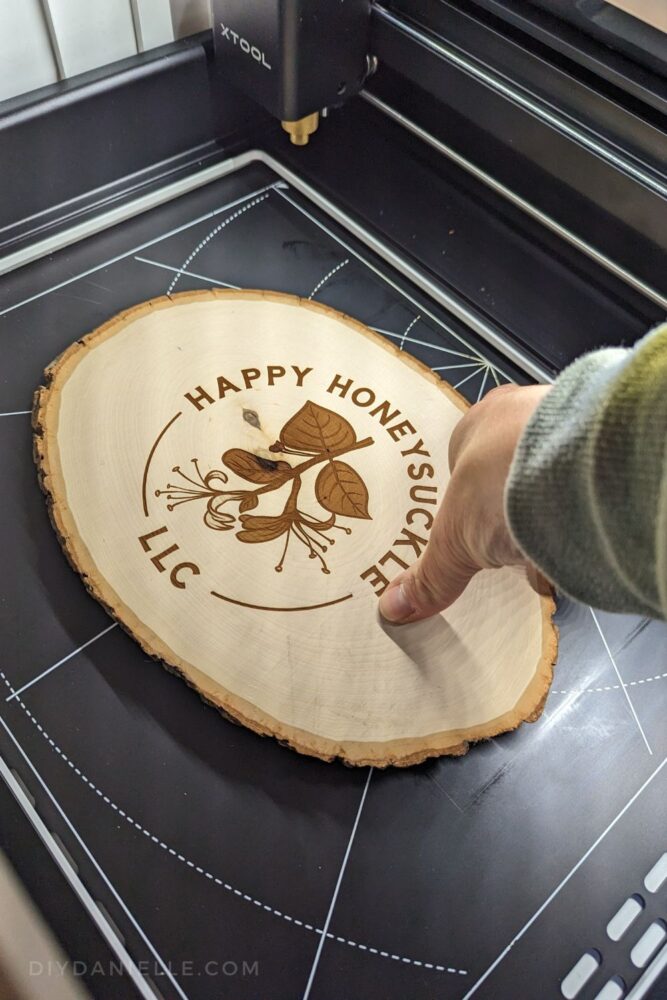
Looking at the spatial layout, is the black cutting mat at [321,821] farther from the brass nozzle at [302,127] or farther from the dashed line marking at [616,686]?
the brass nozzle at [302,127]

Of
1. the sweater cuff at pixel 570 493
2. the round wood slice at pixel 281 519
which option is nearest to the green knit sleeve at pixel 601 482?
the sweater cuff at pixel 570 493

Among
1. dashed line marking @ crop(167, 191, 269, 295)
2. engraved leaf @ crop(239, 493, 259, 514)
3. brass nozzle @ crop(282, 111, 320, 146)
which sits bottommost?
engraved leaf @ crop(239, 493, 259, 514)

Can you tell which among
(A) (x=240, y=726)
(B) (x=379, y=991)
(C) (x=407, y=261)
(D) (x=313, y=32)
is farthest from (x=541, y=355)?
(B) (x=379, y=991)

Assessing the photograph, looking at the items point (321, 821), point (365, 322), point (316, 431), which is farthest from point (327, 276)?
point (321, 821)

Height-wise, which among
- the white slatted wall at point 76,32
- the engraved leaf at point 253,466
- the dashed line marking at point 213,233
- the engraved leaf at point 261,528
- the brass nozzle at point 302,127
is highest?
the white slatted wall at point 76,32

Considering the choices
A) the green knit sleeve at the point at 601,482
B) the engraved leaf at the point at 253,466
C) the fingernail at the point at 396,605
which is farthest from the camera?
the engraved leaf at the point at 253,466

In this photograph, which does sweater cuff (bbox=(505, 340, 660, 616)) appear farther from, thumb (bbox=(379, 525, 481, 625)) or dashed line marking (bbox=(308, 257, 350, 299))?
dashed line marking (bbox=(308, 257, 350, 299))

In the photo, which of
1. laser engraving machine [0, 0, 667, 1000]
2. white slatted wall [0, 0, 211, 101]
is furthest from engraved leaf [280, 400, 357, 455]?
white slatted wall [0, 0, 211, 101]
